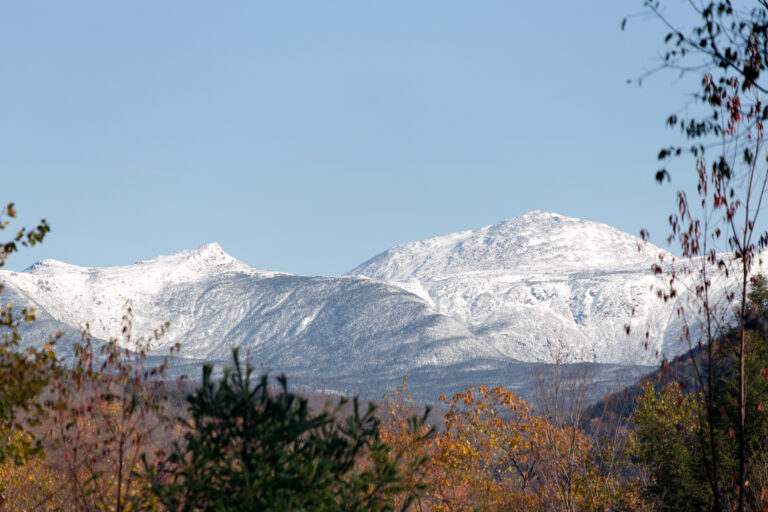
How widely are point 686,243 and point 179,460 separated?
6.83 meters

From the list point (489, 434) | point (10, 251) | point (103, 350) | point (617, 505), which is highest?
point (10, 251)

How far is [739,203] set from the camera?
11.5 m

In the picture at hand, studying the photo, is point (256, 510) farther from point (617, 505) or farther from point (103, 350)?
point (617, 505)

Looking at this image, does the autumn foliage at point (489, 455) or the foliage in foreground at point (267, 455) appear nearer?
the foliage in foreground at point (267, 455)

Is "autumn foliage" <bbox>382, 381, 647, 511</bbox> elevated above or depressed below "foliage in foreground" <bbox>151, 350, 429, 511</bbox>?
below

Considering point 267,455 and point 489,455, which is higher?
point 267,455

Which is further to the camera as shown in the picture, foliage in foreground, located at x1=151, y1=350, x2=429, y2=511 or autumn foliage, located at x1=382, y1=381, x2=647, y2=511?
autumn foliage, located at x1=382, y1=381, x2=647, y2=511

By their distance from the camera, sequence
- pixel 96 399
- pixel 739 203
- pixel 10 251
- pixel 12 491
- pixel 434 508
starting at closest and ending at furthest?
pixel 739 203, pixel 10 251, pixel 96 399, pixel 12 491, pixel 434 508

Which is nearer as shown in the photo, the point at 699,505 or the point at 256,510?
the point at 256,510

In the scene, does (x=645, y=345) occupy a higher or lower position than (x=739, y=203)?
lower

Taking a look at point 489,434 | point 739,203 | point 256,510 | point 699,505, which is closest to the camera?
point 256,510

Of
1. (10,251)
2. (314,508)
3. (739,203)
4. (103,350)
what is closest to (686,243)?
(739,203)

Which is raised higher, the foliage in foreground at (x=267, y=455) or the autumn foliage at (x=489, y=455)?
the foliage in foreground at (x=267, y=455)

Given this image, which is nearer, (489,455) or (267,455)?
(267,455)
